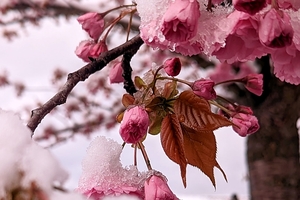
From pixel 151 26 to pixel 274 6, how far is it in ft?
0.44

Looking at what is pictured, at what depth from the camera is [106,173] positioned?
19.3 inches

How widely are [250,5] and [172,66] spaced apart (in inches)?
7.1

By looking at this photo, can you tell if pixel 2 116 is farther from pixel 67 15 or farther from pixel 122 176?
pixel 67 15

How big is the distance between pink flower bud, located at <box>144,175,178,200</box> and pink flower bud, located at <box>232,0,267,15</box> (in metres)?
0.20

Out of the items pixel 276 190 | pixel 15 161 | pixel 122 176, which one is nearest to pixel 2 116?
pixel 15 161

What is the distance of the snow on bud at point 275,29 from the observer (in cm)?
41

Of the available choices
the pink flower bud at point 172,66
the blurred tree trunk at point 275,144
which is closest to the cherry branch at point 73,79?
the pink flower bud at point 172,66

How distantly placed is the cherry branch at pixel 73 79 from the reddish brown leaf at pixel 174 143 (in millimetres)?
104

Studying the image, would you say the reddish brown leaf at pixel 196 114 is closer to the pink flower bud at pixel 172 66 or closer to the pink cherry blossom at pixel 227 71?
the pink flower bud at pixel 172 66

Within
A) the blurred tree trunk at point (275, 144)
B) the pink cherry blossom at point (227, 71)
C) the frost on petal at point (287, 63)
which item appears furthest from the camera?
the pink cherry blossom at point (227, 71)

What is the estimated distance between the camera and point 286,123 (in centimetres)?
216

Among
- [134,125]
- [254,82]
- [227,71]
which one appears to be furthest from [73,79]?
[227,71]

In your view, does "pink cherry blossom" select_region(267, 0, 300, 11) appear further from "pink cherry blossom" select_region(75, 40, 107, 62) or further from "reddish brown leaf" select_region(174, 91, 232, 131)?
"pink cherry blossom" select_region(75, 40, 107, 62)

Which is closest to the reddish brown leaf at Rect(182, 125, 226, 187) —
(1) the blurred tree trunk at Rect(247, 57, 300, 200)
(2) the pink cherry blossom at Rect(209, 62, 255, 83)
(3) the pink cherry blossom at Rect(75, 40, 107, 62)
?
(3) the pink cherry blossom at Rect(75, 40, 107, 62)
